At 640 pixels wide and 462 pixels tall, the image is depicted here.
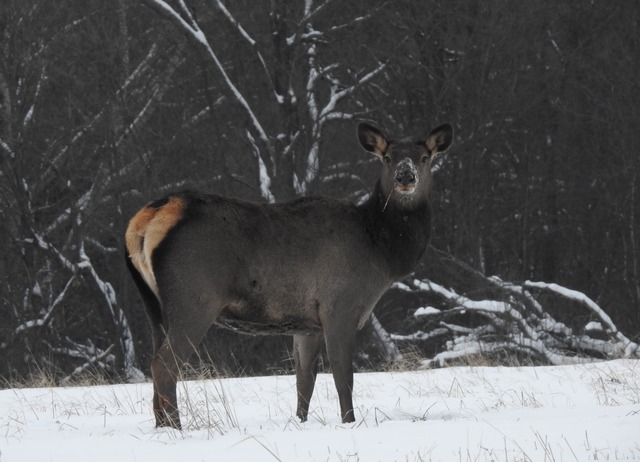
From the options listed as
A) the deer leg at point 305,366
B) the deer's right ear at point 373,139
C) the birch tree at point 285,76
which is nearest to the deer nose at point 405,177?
the deer's right ear at point 373,139

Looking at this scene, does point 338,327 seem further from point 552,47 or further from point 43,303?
point 552,47

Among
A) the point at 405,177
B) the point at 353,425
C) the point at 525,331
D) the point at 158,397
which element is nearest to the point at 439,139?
the point at 405,177

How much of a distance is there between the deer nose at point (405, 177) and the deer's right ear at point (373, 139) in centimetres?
61

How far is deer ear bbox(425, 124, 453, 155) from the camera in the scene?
28.1ft

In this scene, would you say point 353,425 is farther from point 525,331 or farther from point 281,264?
point 525,331

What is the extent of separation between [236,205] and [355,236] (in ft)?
3.13

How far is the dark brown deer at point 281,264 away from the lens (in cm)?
696

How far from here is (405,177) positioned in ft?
25.9

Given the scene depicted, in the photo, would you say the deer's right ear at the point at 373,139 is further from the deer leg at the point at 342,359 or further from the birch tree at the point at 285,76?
the birch tree at the point at 285,76

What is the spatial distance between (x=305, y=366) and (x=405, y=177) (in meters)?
1.59

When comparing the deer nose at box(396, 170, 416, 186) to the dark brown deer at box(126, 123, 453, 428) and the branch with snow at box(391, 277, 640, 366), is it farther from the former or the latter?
the branch with snow at box(391, 277, 640, 366)

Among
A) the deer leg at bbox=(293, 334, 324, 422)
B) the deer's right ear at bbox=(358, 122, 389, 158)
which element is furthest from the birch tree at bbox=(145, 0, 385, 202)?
the deer leg at bbox=(293, 334, 324, 422)

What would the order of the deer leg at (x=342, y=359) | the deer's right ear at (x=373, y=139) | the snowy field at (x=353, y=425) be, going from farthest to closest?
the deer's right ear at (x=373, y=139) → the deer leg at (x=342, y=359) → the snowy field at (x=353, y=425)

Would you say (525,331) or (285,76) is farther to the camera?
(285,76)
